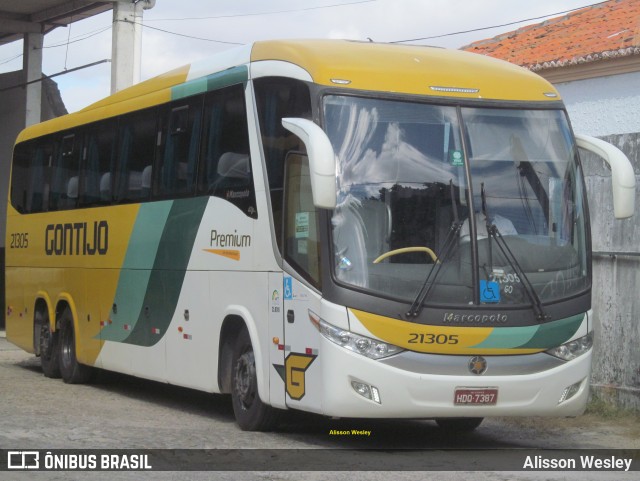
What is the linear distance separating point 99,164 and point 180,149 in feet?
8.85

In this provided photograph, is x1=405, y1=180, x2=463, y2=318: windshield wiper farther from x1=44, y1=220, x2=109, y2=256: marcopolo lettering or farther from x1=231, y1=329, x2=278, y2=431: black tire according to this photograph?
x1=44, y1=220, x2=109, y2=256: marcopolo lettering

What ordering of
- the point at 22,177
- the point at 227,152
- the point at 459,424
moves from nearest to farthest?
the point at 227,152
the point at 459,424
the point at 22,177

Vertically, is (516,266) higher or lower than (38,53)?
lower

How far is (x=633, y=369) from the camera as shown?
1263cm

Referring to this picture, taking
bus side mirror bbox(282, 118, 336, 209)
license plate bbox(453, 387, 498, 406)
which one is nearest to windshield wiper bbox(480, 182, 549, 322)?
license plate bbox(453, 387, 498, 406)

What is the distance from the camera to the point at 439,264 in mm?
9586

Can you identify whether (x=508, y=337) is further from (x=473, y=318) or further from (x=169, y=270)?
(x=169, y=270)

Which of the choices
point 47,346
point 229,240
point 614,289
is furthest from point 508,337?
point 47,346

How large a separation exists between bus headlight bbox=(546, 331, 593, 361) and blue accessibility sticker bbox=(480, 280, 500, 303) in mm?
699

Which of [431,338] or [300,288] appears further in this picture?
[300,288]

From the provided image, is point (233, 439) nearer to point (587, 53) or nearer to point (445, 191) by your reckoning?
point (445, 191)

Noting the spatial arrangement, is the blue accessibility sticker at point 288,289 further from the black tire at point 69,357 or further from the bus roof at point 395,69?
the black tire at point 69,357

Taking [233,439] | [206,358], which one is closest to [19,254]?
[206,358]

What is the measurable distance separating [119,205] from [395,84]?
5.39 meters
